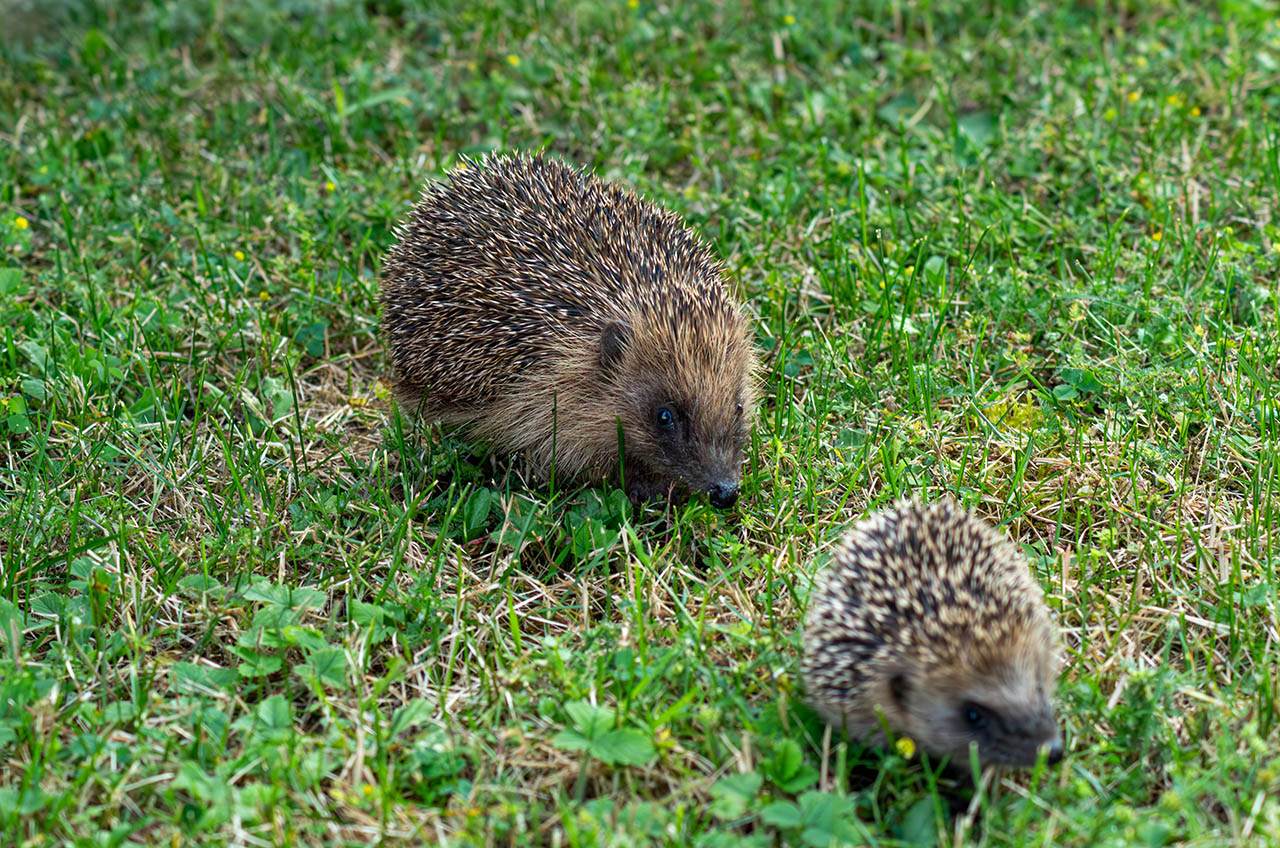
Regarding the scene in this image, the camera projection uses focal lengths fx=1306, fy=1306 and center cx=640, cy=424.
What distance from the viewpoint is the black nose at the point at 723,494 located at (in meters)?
5.41

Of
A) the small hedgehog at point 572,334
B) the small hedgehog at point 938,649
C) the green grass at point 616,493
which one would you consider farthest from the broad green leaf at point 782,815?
the small hedgehog at point 572,334

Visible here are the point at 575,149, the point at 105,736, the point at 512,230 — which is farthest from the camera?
the point at 575,149

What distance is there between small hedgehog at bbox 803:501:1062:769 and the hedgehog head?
1245 mm

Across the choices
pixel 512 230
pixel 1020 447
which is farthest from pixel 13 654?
pixel 1020 447

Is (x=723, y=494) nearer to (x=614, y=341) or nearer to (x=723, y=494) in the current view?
(x=723, y=494)

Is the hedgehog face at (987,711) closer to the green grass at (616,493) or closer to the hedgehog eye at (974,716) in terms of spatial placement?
the hedgehog eye at (974,716)

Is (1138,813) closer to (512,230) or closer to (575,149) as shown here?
(512,230)

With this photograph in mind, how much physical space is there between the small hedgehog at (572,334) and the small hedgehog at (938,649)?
134cm

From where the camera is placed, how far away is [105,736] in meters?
4.27

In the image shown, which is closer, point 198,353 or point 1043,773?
point 1043,773

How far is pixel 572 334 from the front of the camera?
5.90m

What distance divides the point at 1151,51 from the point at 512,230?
15.6 feet

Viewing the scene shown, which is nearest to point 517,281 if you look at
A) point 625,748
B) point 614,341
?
point 614,341

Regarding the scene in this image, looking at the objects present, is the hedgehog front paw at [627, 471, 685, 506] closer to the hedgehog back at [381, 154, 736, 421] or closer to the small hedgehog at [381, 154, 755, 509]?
the small hedgehog at [381, 154, 755, 509]
